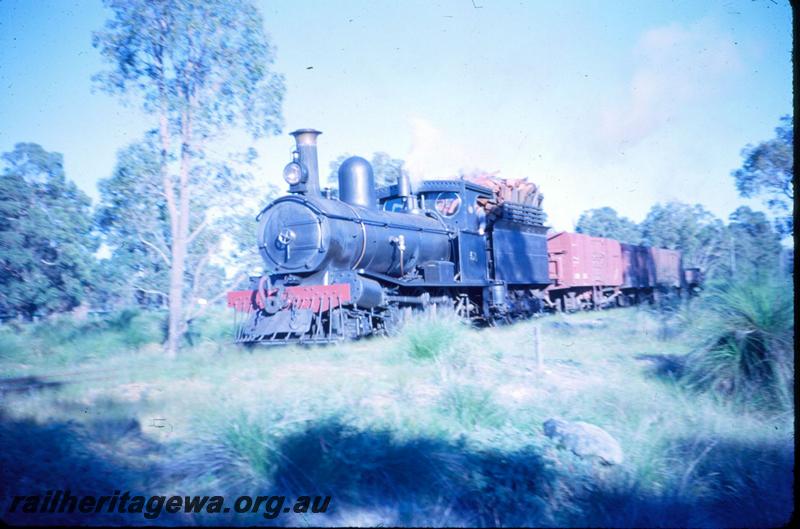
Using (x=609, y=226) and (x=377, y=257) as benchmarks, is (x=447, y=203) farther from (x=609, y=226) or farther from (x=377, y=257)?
(x=609, y=226)

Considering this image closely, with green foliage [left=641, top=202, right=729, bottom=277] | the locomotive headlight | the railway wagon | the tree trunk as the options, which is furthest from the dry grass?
green foliage [left=641, top=202, right=729, bottom=277]

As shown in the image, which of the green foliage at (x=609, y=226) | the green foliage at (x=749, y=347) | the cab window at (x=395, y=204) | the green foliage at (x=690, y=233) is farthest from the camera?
the green foliage at (x=609, y=226)

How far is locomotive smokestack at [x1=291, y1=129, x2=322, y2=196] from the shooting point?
10859 mm


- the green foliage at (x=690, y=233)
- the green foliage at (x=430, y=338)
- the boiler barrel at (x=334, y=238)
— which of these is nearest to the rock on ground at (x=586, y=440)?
the green foliage at (x=430, y=338)

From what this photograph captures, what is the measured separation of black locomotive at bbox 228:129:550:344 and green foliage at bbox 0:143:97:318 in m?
13.8

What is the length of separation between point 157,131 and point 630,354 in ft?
37.8

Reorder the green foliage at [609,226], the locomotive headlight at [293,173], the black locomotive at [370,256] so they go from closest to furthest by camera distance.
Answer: the black locomotive at [370,256] < the locomotive headlight at [293,173] < the green foliage at [609,226]

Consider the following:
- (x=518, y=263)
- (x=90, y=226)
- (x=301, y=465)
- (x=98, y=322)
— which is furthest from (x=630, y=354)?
(x=90, y=226)

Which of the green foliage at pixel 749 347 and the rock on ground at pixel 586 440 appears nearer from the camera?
the rock on ground at pixel 586 440

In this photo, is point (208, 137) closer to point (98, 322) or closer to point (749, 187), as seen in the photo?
point (98, 322)

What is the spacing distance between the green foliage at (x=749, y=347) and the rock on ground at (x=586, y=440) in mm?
2512

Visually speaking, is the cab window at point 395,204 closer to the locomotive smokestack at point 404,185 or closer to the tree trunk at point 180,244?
the locomotive smokestack at point 404,185

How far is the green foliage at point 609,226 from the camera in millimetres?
67531

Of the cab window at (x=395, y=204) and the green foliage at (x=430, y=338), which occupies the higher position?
the cab window at (x=395, y=204)
